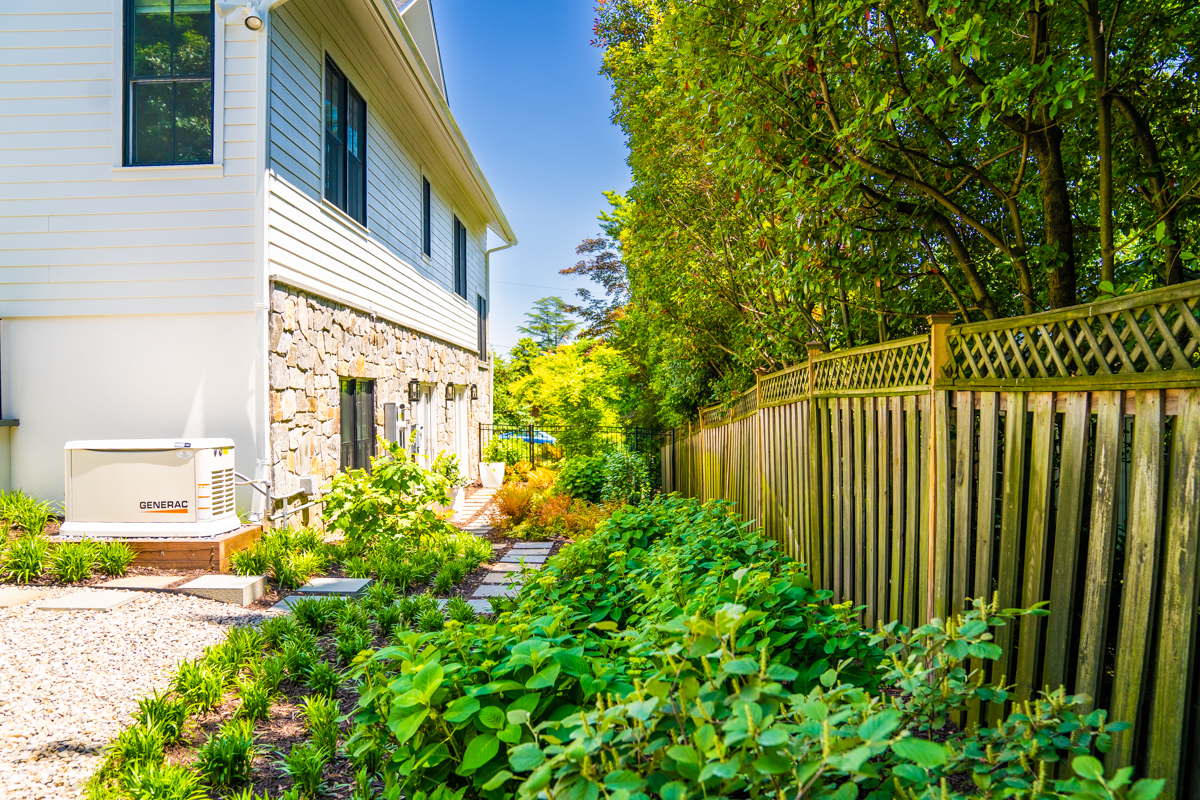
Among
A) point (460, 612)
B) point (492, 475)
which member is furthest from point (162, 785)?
point (492, 475)

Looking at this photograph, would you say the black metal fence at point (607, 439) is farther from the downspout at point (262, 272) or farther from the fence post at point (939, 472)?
the fence post at point (939, 472)

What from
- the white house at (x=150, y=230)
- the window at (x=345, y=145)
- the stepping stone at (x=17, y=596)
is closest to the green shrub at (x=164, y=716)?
the stepping stone at (x=17, y=596)

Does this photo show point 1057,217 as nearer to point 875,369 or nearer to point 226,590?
point 875,369

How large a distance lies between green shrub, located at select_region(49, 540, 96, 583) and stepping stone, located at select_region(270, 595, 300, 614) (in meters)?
1.35

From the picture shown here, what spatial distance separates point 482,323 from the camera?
14.3 meters

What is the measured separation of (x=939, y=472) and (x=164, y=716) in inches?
123

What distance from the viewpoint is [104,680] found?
114 inches

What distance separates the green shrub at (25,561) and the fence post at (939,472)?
5.47m

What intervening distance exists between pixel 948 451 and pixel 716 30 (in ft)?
8.87

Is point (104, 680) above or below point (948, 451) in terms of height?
below

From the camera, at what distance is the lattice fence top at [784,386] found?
138 inches

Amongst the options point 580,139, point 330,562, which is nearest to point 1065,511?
point 330,562

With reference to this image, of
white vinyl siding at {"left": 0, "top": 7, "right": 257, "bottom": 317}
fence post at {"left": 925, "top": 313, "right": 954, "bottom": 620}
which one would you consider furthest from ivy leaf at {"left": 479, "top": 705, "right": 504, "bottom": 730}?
white vinyl siding at {"left": 0, "top": 7, "right": 257, "bottom": 317}

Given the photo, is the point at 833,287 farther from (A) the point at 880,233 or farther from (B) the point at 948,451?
(B) the point at 948,451
